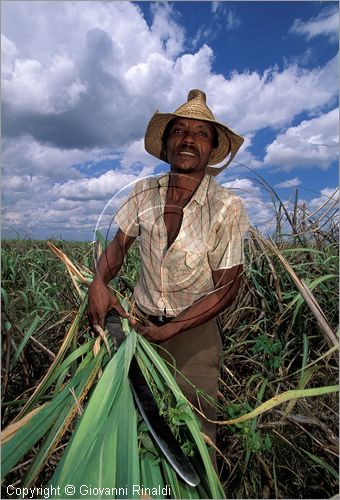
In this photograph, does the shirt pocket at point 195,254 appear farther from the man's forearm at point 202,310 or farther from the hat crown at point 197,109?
the hat crown at point 197,109

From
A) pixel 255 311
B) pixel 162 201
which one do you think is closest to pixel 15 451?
pixel 162 201

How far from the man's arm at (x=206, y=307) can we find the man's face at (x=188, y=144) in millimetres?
373

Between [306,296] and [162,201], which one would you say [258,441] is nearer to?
[306,296]

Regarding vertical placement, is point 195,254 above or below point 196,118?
below

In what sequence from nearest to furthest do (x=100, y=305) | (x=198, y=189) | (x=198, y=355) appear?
(x=100, y=305)
(x=198, y=189)
(x=198, y=355)

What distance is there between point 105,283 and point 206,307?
1.14ft

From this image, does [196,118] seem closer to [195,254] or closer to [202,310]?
[195,254]

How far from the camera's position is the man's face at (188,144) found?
1.43 metres

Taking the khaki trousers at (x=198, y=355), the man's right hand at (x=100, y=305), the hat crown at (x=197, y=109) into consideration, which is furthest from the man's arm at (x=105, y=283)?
the hat crown at (x=197, y=109)

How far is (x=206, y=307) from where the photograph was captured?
138 cm

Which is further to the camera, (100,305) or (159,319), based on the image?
(159,319)

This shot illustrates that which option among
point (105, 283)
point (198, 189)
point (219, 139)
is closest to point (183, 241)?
point (198, 189)

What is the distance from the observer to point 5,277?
3045 millimetres

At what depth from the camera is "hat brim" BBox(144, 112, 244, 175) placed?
4.74 feet
